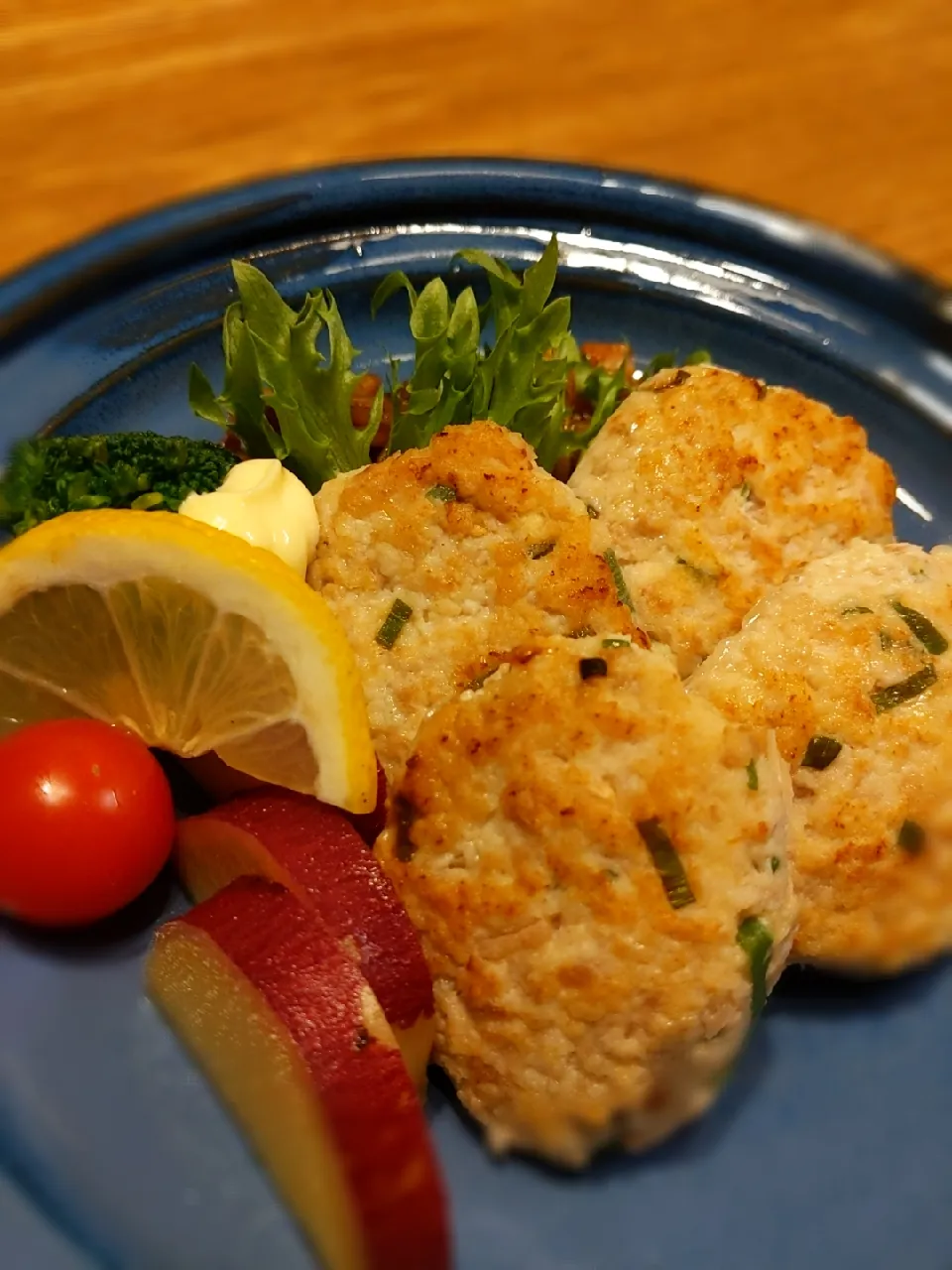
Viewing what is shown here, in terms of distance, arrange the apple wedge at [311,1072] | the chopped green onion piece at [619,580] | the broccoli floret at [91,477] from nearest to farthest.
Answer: the apple wedge at [311,1072]
the chopped green onion piece at [619,580]
the broccoli floret at [91,477]

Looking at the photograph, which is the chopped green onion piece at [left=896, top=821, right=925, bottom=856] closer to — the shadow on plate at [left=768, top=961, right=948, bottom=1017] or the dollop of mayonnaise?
the shadow on plate at [left=768, top=961, right=948, bottom=1017]

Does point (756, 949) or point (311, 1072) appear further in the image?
point (756, 949)

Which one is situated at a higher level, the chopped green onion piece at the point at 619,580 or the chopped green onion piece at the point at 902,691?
the chopped green onion piece at the point at 619,580

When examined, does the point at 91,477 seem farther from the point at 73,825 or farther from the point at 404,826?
the point at 404,826

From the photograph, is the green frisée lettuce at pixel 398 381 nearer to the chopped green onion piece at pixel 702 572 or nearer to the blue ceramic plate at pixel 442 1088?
the blue ceramic plate at pixel 442 1088

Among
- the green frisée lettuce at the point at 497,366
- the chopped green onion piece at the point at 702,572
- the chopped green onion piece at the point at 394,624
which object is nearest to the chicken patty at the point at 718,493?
the chopped green onion piece at the point at 702,572

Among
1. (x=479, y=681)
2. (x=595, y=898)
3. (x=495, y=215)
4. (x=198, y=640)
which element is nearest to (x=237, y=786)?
(x=198, y=640)

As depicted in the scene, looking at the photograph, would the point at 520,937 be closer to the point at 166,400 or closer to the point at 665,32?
the point at 166,400

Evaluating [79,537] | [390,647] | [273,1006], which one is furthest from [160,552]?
[273,1006]
